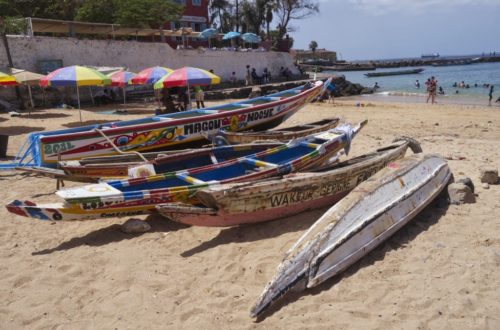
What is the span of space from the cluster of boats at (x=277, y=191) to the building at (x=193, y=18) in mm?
29919

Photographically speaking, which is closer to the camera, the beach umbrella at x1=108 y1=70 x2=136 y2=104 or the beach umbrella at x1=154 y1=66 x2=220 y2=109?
the beach umbrella at x1=154 y1=66 x2=220 y2=109

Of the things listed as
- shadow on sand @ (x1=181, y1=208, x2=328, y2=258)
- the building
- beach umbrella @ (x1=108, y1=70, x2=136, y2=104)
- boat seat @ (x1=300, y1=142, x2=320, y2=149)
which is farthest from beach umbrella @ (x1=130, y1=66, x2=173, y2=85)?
the building

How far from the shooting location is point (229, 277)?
4137mm

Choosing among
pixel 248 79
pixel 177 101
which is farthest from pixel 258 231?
pixel 248 79

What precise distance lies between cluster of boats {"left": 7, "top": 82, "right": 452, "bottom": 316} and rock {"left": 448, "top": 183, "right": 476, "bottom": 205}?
0.15 meters

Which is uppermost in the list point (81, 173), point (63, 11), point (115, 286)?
point (63, 11)

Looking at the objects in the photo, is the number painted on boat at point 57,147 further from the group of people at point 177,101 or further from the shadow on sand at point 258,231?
the group of people at point 177,101

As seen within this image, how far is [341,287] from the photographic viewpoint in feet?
12.2

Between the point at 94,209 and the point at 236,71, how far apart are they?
1071 inches

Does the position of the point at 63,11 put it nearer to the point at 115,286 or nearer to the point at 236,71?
the point at 236,71

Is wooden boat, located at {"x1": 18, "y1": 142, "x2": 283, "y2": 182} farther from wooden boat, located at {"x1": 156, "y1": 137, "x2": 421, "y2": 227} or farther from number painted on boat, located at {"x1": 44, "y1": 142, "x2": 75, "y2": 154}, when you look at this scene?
wooden boat, located at {"x1": 156, "y1": 137, "x2": 421, "y2": 227}

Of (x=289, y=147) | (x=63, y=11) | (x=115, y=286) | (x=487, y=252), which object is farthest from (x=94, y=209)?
(x=63, y=11)

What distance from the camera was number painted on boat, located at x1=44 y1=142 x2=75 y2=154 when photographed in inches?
289

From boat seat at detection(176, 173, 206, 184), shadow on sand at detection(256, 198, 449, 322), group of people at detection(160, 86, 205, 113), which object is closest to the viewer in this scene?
shadow on sand at detection(256, 198, 449, 322)
